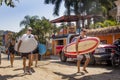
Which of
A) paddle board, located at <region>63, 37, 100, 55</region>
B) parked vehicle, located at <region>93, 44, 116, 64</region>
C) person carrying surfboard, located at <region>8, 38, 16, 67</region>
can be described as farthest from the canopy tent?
paddle board, located at <region>63, 37, 100, 55</region>

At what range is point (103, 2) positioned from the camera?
42562 millimetres

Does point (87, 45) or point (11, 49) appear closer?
point (87, 45)

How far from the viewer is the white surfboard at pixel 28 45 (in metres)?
13.6

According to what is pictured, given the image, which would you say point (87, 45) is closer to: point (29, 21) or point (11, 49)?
point (11, 49)

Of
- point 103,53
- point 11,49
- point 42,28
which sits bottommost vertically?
point 103,53

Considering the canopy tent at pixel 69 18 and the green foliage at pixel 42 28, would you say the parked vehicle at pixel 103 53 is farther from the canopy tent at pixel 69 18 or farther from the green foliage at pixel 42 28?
the green foliage at pixel 42 28

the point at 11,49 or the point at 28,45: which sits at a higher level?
the point at 28,45

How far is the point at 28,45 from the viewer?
13.7 metres

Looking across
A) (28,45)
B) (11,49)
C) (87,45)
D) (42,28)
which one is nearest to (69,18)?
(42,28)

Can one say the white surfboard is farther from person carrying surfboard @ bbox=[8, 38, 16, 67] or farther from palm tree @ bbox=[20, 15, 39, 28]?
→ palm tree @ bbox=[20, 15, 39, 28]

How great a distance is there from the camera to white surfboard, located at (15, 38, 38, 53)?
13602 mm

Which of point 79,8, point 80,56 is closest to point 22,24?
point 79,8

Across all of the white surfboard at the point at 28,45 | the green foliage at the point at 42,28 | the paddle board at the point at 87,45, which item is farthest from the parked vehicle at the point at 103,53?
the green foliage at the point at 42,28

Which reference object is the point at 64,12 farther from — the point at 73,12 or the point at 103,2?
the point at 103,2
